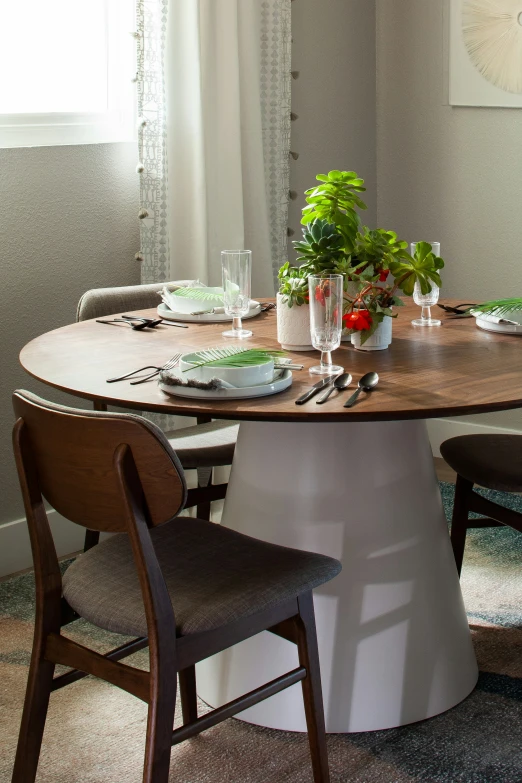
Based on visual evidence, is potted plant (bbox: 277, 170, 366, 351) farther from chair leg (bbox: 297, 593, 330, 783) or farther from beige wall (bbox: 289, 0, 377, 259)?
beige wall (bbox: 289, 0, 377, 259)

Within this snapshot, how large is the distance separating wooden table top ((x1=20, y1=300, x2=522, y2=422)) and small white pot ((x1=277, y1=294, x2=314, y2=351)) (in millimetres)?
29

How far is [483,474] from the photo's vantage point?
2215 millimetres

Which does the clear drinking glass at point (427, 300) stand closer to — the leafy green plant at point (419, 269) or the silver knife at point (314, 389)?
the leafy green plant at point (419, 269)

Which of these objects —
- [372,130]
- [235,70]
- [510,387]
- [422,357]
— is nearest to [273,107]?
[235,70]

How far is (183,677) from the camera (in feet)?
6.38

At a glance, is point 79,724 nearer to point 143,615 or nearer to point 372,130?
point 143,615

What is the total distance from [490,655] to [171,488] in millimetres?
1232

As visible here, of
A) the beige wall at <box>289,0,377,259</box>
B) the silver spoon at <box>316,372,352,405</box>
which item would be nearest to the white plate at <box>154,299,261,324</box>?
the silver spoon at <box>316,372,352,405</box>

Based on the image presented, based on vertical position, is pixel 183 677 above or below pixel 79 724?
above

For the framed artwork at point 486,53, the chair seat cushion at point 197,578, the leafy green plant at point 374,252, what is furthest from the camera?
the framed artwork at point 486,53

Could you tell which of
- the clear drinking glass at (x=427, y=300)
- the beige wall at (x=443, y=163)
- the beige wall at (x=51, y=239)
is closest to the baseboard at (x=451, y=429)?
the beige wall at (x=443, y=163)

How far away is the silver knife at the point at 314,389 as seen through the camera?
1.61 metres

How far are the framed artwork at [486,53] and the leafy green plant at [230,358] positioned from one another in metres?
2.23

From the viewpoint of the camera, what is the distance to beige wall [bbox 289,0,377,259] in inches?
146
